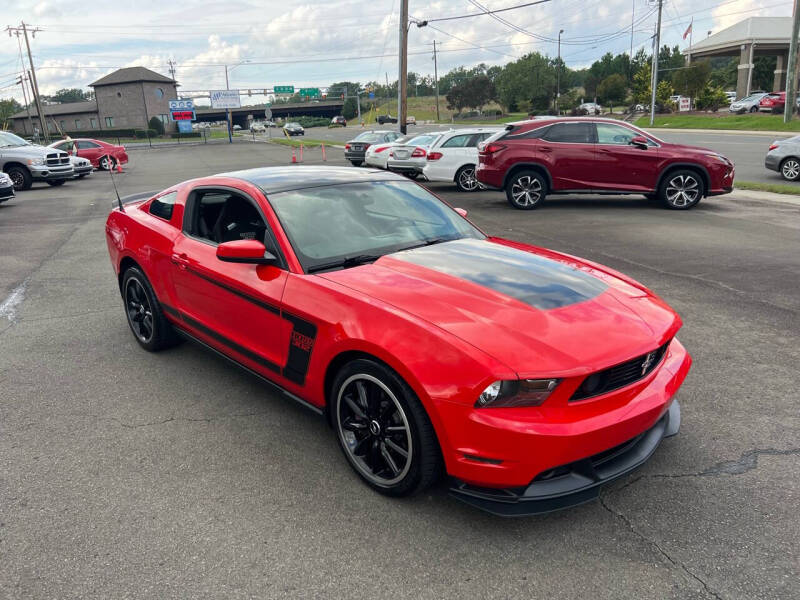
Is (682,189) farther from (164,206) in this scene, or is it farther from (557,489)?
(557,489)

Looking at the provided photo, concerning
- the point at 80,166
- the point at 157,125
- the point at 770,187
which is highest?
the point at 157,125

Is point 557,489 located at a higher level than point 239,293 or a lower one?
lower

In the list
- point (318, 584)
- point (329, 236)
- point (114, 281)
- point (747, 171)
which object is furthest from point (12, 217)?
point (747, 171)

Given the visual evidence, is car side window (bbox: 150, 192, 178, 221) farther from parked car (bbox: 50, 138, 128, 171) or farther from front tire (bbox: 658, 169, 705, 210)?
parked car (bbox: 50, 138, 128, 171)

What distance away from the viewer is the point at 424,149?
55.3ft

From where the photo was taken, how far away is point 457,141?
1616 centimetres

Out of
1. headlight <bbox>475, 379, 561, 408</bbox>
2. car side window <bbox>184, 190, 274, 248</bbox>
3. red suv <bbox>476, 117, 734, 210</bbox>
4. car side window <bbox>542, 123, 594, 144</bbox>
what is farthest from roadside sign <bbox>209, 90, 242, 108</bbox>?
headlight <bbox>475, 379, 561, 408</bbox>

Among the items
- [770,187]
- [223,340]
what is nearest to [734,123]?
[770,187]

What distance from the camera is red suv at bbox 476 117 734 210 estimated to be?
12117 millimetres

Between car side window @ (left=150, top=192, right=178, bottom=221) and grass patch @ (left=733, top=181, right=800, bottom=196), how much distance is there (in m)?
13.7

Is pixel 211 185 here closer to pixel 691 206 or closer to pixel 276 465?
pixel 276 465

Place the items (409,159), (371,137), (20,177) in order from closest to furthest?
1. (409,159)
2. (20,177)
3. (371,137)

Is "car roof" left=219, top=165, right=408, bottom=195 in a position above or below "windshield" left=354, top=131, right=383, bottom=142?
above

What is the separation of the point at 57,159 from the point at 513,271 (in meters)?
22.3
